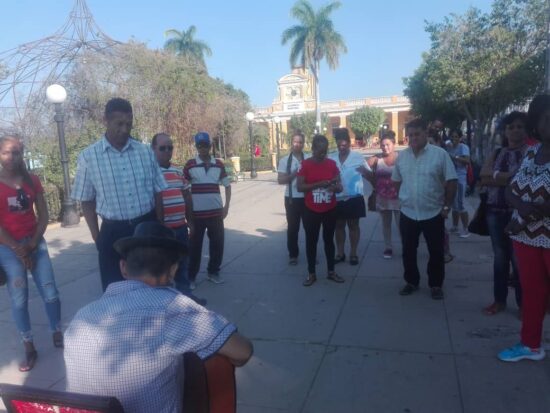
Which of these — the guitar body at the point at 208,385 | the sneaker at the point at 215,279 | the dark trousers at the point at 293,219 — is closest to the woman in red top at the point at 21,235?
the sneaker at the point at 215,279

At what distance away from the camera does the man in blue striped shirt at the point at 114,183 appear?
3316mm

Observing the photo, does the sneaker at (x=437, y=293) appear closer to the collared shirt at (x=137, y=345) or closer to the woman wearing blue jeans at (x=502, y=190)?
the woman wearing blue jeans at (x=502, y=190)

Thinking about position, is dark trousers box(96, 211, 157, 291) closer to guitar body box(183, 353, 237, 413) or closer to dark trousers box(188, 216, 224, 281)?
dark trousers box(188, 216, 224, 281)

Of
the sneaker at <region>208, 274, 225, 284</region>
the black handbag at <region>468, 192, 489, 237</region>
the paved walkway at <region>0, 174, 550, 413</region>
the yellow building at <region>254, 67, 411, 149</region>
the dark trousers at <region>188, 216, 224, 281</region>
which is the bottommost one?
the paved walkway at <region>0, 174, 550, 413</region>

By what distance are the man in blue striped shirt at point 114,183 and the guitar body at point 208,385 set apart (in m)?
1.86

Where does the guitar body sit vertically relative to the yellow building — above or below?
below

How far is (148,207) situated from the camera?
136 inches

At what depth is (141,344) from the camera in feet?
5.10

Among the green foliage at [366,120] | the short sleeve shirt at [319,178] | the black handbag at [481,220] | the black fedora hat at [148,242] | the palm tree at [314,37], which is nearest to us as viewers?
the black fedora hat at [148,242]

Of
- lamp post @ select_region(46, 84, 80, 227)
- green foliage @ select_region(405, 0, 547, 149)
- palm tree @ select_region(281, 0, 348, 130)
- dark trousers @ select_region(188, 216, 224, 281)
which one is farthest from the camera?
palm tree @ select_region(281, 0, 348, 130)

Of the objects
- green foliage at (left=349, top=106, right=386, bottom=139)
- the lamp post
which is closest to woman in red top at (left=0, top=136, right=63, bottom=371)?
the lamp post

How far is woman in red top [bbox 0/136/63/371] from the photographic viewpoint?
3.46 metres

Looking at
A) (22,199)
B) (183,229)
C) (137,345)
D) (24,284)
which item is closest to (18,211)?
(22,199)

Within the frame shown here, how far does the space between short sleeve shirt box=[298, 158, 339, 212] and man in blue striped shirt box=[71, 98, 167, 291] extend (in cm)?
218
